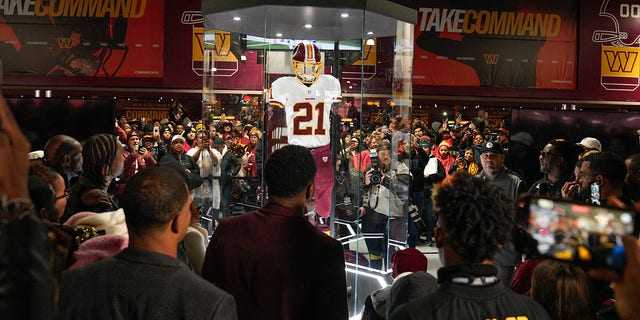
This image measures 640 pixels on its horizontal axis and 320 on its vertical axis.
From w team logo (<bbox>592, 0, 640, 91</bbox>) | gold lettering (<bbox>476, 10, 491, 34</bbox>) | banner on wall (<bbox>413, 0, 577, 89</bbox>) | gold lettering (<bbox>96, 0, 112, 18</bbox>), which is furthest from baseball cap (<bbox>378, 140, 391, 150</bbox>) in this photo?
w team logo (<bbox>592, 0, 640, 91</bbox>)

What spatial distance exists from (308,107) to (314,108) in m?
0.05

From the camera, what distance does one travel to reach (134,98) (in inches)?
487

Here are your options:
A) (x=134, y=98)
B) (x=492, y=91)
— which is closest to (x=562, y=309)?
(x=492, y=91)

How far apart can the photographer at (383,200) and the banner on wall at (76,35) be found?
7394mm

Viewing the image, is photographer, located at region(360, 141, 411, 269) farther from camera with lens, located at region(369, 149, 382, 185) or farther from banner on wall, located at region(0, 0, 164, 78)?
banner on wall, located at region(0, 0, 164, 78)

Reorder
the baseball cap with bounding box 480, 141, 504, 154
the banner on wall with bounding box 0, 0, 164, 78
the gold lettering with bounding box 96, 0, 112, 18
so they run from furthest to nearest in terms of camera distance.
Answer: the gold lettering with bounding box 96, 0, 112, 18
the banner on wall with bounding box 0, 0, 164, 78
the baseball cap with bounding box 480, 141, 504, 154

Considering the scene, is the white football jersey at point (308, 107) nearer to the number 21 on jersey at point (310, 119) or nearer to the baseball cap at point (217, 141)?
the number 21 on jersey at point (310, 119)

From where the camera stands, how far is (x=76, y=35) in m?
11.0

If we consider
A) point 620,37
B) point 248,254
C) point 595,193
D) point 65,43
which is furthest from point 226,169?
point 620,37

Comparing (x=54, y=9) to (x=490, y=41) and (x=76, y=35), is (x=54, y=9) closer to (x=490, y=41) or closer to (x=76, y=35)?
(x=76, y=35)

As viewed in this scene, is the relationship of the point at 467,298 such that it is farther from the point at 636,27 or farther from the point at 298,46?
the point at 636,27

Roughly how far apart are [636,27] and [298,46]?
9.61 metres

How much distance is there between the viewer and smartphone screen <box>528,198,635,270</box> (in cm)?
123

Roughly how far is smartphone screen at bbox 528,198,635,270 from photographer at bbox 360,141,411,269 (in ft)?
12.4
